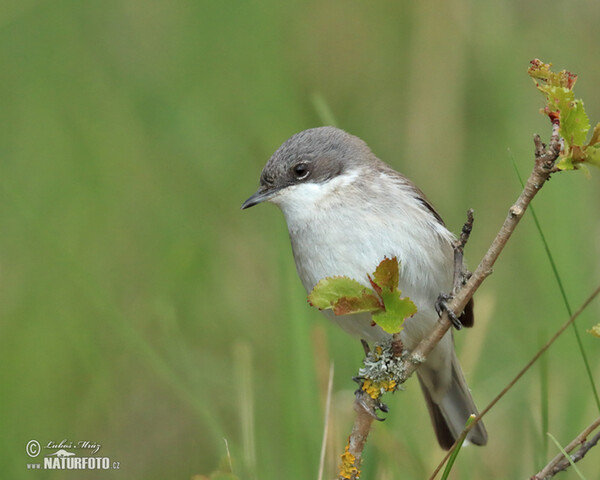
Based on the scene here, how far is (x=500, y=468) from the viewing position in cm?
502

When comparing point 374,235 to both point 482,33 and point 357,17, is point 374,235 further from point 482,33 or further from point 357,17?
point 357,17

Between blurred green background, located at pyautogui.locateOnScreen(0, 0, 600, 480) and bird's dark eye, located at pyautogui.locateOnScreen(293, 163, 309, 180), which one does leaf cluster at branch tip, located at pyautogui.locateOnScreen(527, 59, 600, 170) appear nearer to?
blurred green background, located at pyautogui.locateOnScreen(0, 0, 600, 480)

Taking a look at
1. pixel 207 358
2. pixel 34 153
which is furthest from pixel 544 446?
pixel 34 153

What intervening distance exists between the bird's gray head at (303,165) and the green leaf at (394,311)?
6.03ft

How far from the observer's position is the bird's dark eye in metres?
4.33

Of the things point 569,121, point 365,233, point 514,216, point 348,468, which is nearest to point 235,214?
point 365,233

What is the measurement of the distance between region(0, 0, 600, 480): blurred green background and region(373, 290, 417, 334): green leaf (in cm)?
136

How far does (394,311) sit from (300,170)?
192 cm

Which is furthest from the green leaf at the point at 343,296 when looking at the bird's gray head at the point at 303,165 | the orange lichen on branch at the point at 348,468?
the bird's gray head at the point at 303,165

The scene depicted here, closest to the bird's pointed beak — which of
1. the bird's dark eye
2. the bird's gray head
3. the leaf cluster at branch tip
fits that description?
the bird's gray head

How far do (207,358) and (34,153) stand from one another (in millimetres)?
2418

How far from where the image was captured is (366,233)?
12.8 feet

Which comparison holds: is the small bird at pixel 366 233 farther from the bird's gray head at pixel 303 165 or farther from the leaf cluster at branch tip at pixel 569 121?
the leaf cluster at branch tip at pixel 569 121

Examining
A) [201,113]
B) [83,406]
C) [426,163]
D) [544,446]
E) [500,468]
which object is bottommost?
[500,468]
